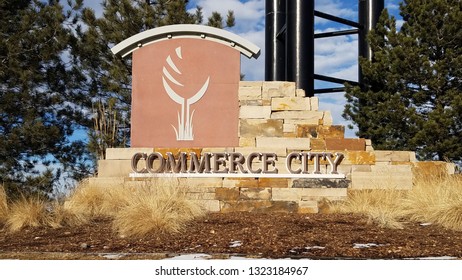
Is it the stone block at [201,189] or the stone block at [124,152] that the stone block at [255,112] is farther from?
the stone block at [124,152]

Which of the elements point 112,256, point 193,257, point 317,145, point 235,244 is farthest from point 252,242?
point 317,145

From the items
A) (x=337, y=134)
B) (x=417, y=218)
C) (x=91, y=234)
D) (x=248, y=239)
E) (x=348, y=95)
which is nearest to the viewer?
(x=248, y=239)

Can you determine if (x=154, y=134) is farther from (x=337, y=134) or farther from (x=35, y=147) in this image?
(x=35, y=147)

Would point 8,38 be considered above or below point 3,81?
above

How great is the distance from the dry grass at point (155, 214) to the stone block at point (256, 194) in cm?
198

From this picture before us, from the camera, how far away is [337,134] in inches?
414

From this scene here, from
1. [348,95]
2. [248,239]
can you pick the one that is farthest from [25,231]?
[348,95]

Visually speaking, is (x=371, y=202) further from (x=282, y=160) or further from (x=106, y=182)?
(x=106, y=182)

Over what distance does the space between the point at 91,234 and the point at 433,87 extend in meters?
14.0

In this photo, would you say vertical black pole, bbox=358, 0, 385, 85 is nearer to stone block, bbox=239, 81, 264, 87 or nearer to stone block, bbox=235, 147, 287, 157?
stone block, bbox=239, 81, 264, 87

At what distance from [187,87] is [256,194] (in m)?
2.65

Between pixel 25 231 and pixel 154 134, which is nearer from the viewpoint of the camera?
pixel 25 231

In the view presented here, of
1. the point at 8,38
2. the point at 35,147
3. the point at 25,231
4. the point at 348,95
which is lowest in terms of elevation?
A: the point at 25,231

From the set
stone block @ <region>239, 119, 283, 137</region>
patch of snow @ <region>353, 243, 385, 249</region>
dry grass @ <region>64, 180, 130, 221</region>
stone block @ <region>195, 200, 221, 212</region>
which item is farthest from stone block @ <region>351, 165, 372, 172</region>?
patch of snow @ <region>353, 243, 385, 249</region>
